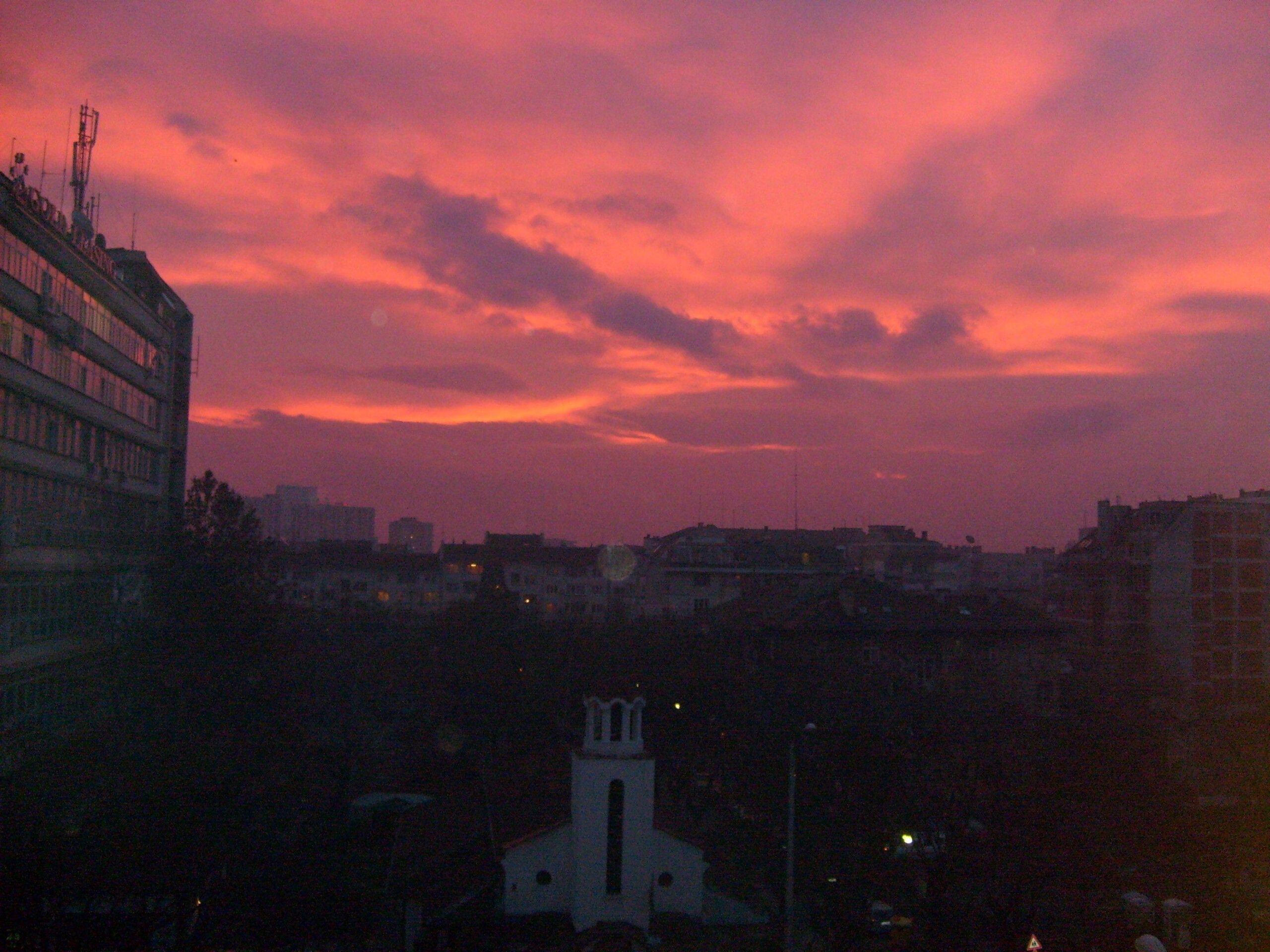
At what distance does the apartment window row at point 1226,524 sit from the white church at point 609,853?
28.8 metres

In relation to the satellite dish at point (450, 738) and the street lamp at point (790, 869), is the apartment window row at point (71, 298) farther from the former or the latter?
the street lamp at point (790, 869)

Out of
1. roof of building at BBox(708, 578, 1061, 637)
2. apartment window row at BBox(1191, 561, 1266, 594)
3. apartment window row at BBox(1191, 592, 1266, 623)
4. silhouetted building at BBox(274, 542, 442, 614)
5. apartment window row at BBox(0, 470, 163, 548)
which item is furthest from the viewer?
silhouetted building at BBox(274, 542, 442, 614)

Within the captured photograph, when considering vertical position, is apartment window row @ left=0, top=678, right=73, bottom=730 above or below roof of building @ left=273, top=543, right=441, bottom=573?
below

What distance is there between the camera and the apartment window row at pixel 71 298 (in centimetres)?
1912

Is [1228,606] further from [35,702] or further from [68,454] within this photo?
[35,702]

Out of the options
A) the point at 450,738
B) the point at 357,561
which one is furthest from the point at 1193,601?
the point at 357,561

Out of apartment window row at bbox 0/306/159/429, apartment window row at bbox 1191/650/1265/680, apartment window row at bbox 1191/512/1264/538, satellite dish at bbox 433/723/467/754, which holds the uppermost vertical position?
apartment window row at bbox 0/306/159/429

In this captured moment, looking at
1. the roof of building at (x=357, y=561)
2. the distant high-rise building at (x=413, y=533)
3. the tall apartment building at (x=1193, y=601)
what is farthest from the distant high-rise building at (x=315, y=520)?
the tall apartment building at (x=1193, y=601)

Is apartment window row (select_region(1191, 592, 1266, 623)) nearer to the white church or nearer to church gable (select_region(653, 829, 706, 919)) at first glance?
church gable (select_region(653, 829, 706, 919))

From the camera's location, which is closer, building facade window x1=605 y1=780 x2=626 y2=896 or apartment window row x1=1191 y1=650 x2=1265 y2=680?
building facade window x1=605 y1=780 x2=626 y2=896

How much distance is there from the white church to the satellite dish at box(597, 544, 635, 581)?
4322 centimetres

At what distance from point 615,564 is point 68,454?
135ft

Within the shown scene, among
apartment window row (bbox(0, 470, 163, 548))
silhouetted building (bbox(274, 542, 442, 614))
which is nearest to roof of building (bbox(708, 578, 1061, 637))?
apartment window row (bbox(0, 470, 163, 548))

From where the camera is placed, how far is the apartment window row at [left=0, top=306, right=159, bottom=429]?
1912cm
